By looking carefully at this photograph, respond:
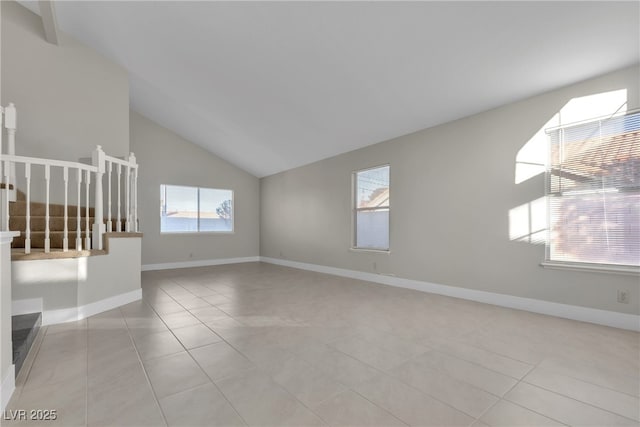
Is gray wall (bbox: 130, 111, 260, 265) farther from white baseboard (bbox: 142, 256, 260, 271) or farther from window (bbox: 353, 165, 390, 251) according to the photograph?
window (bbox: 353, 165, 390, 251)

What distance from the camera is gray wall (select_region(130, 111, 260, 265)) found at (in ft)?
21.8

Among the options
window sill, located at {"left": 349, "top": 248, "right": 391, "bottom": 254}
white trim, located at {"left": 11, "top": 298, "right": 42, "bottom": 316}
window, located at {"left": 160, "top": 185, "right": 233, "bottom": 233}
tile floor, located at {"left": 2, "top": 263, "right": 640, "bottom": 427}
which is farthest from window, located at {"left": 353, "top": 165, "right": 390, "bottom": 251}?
white trim, located at {"left": 11, "top": 298, "right": 42, "bottom": 316}

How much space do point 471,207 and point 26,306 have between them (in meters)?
5.06

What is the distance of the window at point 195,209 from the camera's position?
276 inches

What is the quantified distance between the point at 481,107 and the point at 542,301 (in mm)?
2423

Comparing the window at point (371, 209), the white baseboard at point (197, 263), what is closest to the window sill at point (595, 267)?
the window at point (371, 209)

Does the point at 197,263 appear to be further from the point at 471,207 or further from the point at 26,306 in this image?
the point at 471,207

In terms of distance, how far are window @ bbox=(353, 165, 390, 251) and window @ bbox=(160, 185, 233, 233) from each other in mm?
3890

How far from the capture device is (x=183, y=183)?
7188mm

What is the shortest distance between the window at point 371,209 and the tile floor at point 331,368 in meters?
1.89

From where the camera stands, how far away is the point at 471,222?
3.98 meters

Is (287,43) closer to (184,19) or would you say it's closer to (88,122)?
(184,19)

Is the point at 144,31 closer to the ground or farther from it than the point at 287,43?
farther from it

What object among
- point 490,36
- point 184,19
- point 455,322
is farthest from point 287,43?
point 455,322
